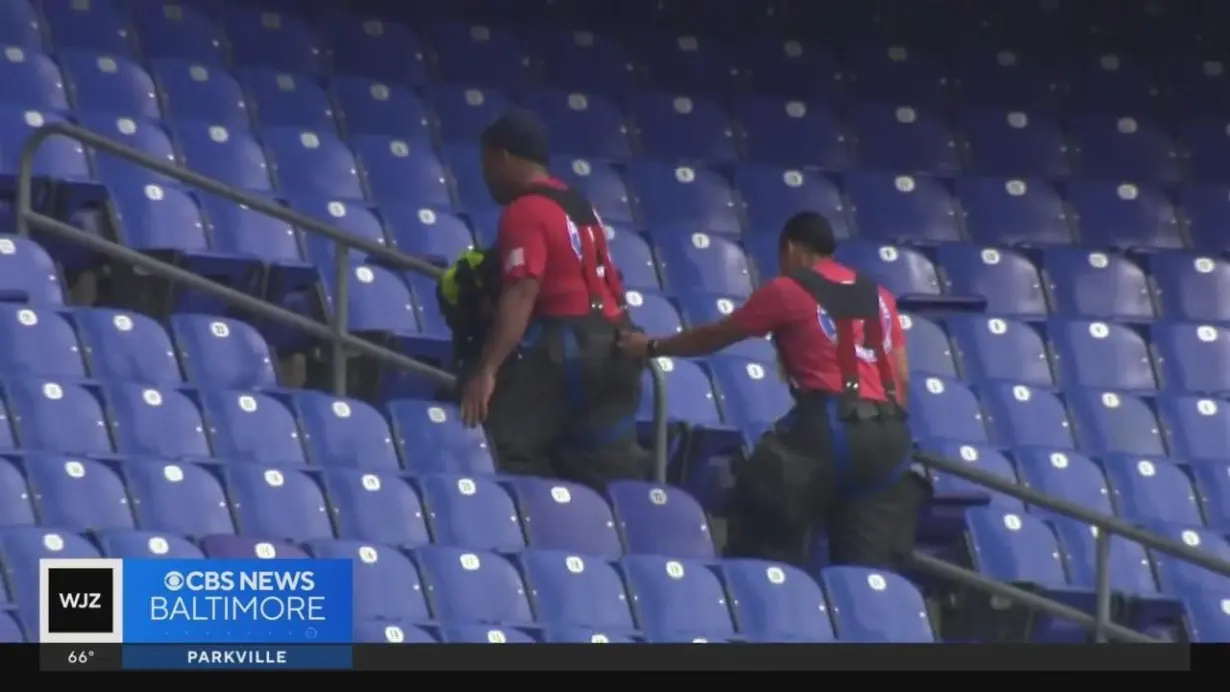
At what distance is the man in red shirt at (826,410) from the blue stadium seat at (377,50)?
286 centimetres

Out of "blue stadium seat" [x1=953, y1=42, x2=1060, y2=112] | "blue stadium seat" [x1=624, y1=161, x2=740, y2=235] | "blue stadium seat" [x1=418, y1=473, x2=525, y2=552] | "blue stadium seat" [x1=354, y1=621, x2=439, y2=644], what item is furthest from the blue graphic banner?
"blue stadium seat" [x1=953, y1=42, x2=1060, y2=112]

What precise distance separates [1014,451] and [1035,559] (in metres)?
0.58

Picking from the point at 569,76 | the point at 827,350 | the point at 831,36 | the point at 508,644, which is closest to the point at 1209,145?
the point at 831,36

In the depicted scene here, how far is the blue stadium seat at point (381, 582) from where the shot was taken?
6.75 metres

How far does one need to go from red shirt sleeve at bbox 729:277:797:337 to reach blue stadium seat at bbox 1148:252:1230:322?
2.65 meters

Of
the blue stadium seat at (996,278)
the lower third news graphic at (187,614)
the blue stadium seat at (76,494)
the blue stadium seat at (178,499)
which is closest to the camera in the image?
the lower third news graphic at (187,614)

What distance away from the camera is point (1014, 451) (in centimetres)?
852

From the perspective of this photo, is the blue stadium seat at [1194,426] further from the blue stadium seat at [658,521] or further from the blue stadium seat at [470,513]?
the blue stadium seat at [470,513]

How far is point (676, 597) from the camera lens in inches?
281

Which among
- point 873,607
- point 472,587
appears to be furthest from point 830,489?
point 472,587

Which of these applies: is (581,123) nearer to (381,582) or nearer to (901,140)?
(901,140)

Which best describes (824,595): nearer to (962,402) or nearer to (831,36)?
(962,402)

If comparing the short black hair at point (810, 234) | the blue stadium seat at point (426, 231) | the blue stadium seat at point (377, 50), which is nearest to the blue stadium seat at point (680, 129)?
the blue stadium seat at point (377, 50)

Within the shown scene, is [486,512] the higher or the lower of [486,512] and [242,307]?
the lower
